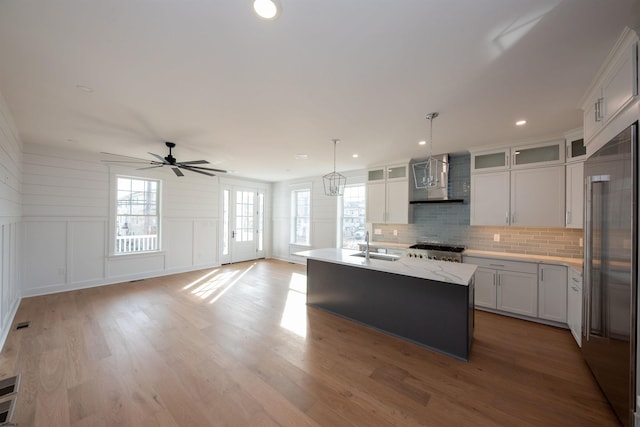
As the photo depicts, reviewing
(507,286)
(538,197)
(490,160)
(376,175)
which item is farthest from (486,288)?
(376,175)

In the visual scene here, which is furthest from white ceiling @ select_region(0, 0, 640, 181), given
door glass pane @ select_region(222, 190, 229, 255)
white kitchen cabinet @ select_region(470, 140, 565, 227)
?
door glass pane @ select_region(222, 190, 229, 255)

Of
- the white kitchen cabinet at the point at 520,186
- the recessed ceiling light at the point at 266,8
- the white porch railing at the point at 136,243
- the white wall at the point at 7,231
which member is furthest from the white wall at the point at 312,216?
the white wall at the point at 7,231

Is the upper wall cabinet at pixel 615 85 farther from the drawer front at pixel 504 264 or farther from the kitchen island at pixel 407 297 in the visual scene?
the drawer front at pixel 504 264

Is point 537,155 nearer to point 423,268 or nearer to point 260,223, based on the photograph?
point 423,268

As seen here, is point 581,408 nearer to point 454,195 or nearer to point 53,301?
point 454,195

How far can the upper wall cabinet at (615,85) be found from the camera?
159cm

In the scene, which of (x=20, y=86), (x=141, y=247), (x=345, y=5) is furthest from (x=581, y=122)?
(x=141, y=247)

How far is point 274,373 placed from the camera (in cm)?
230

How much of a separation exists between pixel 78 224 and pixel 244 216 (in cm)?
377

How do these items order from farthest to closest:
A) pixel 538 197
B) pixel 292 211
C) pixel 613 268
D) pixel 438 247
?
1. pixel 292 211
2. pixel 438 247
3. pixel 538 197
4. pixel 613 268

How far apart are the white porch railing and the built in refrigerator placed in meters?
7.24

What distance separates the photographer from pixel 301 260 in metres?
7.54

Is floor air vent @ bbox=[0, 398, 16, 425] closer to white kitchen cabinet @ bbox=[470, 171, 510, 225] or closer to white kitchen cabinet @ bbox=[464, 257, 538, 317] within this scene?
white kitchen cabinet @ bbox=[464, 257, 538, 317]

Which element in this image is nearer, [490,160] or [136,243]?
[490,160]
